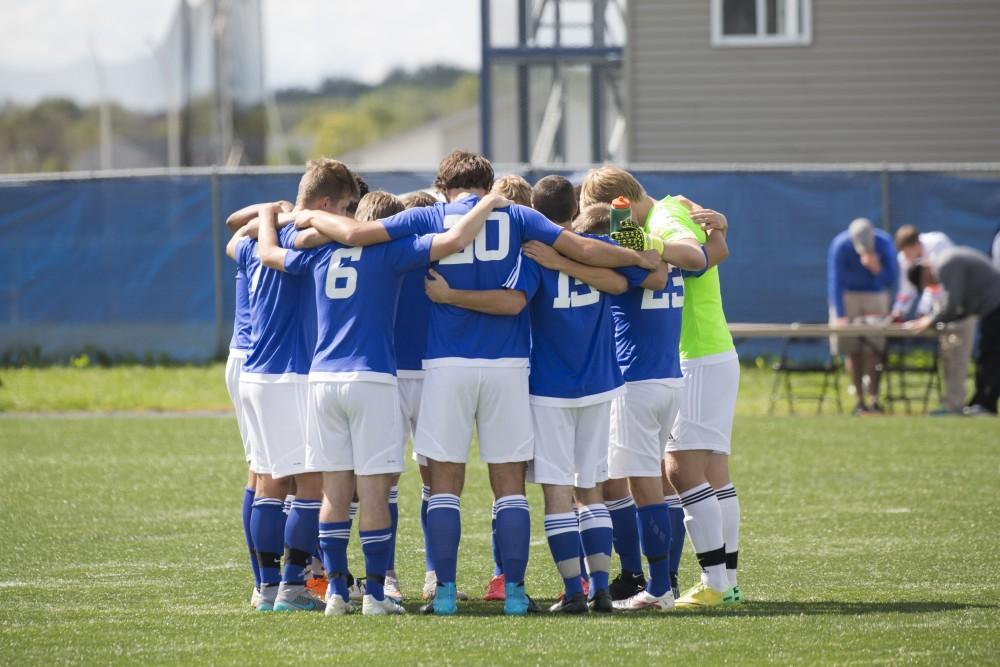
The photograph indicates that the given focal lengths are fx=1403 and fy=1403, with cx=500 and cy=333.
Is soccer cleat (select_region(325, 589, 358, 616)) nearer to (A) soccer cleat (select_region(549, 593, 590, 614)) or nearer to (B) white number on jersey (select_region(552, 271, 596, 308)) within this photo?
(A) soccer cleat (select_region(549, 593, 590, 614))

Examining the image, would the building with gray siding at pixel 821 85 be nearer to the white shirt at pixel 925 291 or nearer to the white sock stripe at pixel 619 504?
the white shirt at pixel 925 291

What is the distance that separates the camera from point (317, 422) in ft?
20.5

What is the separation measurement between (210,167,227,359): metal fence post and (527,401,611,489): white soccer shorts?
39.8ft

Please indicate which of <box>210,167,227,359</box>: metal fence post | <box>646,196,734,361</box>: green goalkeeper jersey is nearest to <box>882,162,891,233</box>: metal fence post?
<box>210,167,227,359</box>: metal fence post

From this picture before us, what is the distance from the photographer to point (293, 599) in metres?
6.44

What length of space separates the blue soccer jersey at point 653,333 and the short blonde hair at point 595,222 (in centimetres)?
32

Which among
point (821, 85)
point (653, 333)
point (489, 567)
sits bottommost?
point (489, 567)

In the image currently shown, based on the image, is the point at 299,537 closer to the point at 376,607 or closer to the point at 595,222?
the point at 376,607

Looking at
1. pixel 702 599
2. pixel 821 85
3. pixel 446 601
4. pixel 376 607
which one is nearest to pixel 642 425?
pixel 702 599

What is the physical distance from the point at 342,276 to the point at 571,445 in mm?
1278

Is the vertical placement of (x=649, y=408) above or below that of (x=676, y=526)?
above

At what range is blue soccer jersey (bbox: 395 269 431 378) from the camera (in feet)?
22.2

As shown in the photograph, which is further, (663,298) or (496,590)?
(496,590)

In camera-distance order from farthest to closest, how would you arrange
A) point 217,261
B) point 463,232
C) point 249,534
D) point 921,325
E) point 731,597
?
point 217,261, point 921,325, point 249,534, point 731,597, point 463,232
